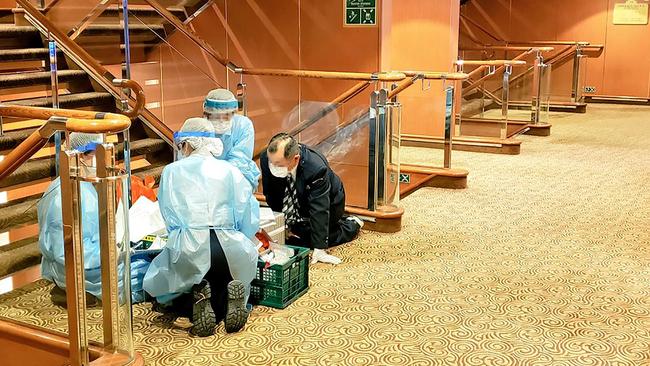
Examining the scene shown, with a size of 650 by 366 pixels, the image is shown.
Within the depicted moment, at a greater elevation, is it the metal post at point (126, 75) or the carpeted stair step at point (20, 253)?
the metal post at point (126, 75)

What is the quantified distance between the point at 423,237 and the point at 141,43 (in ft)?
10.0

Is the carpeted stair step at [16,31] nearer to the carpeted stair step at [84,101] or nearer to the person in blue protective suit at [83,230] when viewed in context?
the carpeted stair step at [84,101]

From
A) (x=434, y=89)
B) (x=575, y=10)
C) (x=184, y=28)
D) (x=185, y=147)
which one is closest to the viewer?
(x=185, y=147)

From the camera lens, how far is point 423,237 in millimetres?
5766

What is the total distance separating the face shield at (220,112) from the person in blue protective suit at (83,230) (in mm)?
1666

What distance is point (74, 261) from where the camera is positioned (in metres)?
3.10

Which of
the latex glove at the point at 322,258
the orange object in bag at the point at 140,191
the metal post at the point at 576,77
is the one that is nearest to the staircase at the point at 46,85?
the orange object in bag at the point at 140,191

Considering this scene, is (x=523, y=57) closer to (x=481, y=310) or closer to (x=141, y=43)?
(x=141, y=43)

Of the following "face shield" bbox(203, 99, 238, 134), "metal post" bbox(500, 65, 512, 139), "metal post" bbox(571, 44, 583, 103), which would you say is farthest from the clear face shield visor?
"metal post" bbox(571, 44, 583, 103)

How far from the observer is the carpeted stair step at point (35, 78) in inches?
232

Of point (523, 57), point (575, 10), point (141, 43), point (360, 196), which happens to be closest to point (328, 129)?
point (360, 196)

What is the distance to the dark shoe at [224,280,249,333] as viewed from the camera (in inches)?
152

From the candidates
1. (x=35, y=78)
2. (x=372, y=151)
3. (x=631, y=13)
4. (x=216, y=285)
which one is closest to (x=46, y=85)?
(x=35, y=78)

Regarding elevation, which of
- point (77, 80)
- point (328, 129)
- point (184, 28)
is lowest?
point (328, 129)
